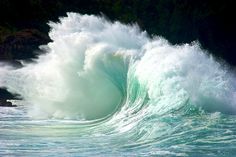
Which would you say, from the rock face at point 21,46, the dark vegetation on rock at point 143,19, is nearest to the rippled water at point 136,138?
the dark vegetation on rock at point 143,19

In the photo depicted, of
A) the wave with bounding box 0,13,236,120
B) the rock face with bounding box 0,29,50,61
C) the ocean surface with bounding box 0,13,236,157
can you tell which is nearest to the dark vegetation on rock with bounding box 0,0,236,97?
the rock face with bounding box 0,29,50,61

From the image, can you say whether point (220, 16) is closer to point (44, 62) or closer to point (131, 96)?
point (44, 62)

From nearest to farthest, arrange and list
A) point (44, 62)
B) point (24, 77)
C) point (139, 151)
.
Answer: point (139, 151), point (44, 62), point (24, 77)

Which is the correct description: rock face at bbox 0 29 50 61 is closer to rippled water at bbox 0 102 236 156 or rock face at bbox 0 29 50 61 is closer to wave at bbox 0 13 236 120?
wave at bbox 0 13 236 120

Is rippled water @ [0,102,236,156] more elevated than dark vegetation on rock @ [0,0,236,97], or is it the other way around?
dark vegetation on rock @ [0,0,236,97]

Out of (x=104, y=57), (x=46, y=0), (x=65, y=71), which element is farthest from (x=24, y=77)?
(x=46, y=0)

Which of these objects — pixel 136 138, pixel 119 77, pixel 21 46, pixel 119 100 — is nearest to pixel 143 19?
pixel 21 46
